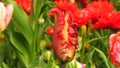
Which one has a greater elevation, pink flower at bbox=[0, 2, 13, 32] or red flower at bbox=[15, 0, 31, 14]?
pink flower at bbox=[0, 2, 13, 32]

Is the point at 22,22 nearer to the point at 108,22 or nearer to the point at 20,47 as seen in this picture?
the point at 20,47

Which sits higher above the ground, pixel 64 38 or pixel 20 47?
pixel 64 38

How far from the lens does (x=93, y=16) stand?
2111mm

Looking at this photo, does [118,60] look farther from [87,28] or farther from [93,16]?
[87,28]

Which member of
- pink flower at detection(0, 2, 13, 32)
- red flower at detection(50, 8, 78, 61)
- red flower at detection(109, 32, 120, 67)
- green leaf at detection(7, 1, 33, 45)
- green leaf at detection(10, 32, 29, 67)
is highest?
red flower at detection(50, 8, 78, 61)

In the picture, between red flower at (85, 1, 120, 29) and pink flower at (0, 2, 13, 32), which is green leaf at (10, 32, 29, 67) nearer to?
red flower at (85, 1, 120, 29)

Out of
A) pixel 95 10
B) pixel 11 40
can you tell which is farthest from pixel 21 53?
pixel 95 10

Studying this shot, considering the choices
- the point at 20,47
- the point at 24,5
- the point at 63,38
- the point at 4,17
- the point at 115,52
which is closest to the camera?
the point at 63,38

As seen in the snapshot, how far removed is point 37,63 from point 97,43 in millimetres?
1243

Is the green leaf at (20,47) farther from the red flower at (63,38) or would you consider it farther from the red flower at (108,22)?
the red flower at (63,38)

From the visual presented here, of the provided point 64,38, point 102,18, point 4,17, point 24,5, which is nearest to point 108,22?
point 102,18

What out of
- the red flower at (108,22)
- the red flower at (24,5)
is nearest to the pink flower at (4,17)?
the red flower at (24,5)

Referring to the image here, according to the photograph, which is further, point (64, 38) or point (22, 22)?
point (22, 22)

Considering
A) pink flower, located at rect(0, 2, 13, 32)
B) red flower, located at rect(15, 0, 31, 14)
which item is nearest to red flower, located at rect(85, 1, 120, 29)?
red flower, located at rect(15, 0, 31, 14)
